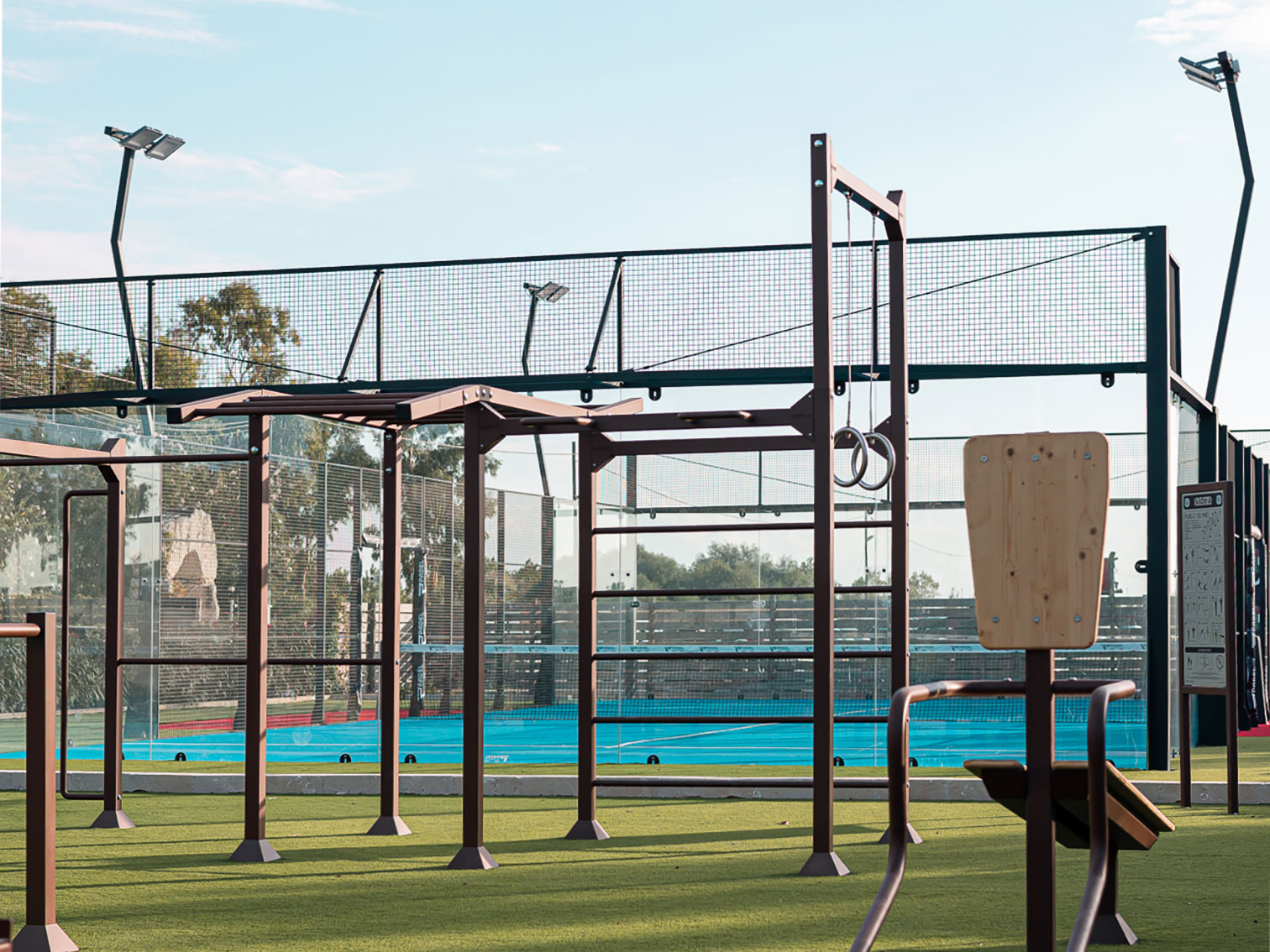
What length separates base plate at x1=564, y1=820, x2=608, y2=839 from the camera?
632 cm

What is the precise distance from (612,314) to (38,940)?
6607mm

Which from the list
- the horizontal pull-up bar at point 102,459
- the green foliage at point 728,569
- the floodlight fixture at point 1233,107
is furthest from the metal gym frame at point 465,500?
the floodlight fixture at point 1233,107

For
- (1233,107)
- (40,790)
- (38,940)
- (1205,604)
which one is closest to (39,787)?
(40,790)

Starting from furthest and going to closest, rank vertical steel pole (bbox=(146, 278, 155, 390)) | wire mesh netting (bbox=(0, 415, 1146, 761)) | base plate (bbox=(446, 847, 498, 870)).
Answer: vertical steel pole (bbox=(146, 278, 155, 390))
wire mesh netting (bbox=(0, 415, 1146, 761))
base plate (bbox=(446, 847, 498, 870))

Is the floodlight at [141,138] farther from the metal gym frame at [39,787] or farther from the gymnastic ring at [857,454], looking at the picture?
the metal gym frame at [39,787]

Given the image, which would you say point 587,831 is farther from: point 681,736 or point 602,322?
point 681,736

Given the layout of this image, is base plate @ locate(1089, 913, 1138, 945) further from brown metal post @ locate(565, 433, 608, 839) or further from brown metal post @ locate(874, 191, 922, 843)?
brown metal post @ locate(565, 433, 608, 839)

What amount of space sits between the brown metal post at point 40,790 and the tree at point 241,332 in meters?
6.56

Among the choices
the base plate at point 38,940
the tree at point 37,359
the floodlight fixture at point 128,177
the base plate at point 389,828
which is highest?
the floodlight fixture at point 128,177

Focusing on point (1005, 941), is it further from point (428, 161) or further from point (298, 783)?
point (428, 161)

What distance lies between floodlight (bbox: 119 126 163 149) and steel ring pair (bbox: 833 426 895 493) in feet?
24.1

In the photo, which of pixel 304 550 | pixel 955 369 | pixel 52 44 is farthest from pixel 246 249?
pixel 955 369

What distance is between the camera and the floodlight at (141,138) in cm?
1162

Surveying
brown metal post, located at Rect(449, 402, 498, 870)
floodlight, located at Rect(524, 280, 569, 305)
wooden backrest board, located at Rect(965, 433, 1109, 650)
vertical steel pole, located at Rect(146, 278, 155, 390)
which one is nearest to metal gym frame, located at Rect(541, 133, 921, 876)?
brown metal post, located at Rect(449, 402, 498, 870)
